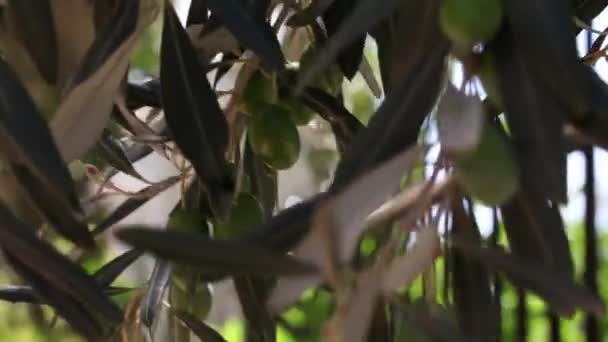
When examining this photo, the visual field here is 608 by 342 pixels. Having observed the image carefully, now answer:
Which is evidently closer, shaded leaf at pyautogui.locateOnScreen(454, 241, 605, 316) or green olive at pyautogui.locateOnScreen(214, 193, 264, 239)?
shaded leaf at pyautogui.locateOnScreen(454, 241, 605, 316)

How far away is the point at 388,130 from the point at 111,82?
0.56 feet

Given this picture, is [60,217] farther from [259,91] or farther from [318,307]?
[318,307]

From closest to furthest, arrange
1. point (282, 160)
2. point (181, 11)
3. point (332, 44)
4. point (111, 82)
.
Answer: point (332, 44), point (111, 82), point (282, 160), point (181, 11)

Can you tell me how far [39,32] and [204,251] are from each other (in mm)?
222

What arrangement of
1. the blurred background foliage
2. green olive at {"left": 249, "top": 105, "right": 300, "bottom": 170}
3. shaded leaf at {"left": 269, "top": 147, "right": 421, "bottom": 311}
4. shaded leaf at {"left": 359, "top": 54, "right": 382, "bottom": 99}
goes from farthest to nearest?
the blurred background foliage < shaded leaf at {"left": 359, "top": 54, "right": 382, "bottom": 99} < green olive at {"left": 249, "top": 105, "right": 300, "bottom": 170} < shaded leaf at {"left": 269, "top": 147, "right": 421, "bottom": 311}

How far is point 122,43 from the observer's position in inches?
22.0

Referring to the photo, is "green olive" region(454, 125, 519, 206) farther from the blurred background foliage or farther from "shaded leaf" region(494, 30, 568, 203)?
the blurred background foliage

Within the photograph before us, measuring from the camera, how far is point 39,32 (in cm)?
56

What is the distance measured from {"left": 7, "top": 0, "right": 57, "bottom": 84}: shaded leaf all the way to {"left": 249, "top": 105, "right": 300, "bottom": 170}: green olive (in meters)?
0.15

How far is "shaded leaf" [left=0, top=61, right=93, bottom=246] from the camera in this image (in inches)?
18.7

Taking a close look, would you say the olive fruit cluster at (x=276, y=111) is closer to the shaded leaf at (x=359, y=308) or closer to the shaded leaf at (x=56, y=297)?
the shaded leaf at (x=56, y=297)

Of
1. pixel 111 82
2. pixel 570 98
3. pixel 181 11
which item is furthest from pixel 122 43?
pixel 181 11

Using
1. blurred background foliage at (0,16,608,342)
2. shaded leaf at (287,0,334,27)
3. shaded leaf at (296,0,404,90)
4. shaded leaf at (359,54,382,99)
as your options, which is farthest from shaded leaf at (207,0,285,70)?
blurred background foliage at (0,16,608,342)

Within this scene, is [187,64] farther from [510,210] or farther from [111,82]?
[510,210]
